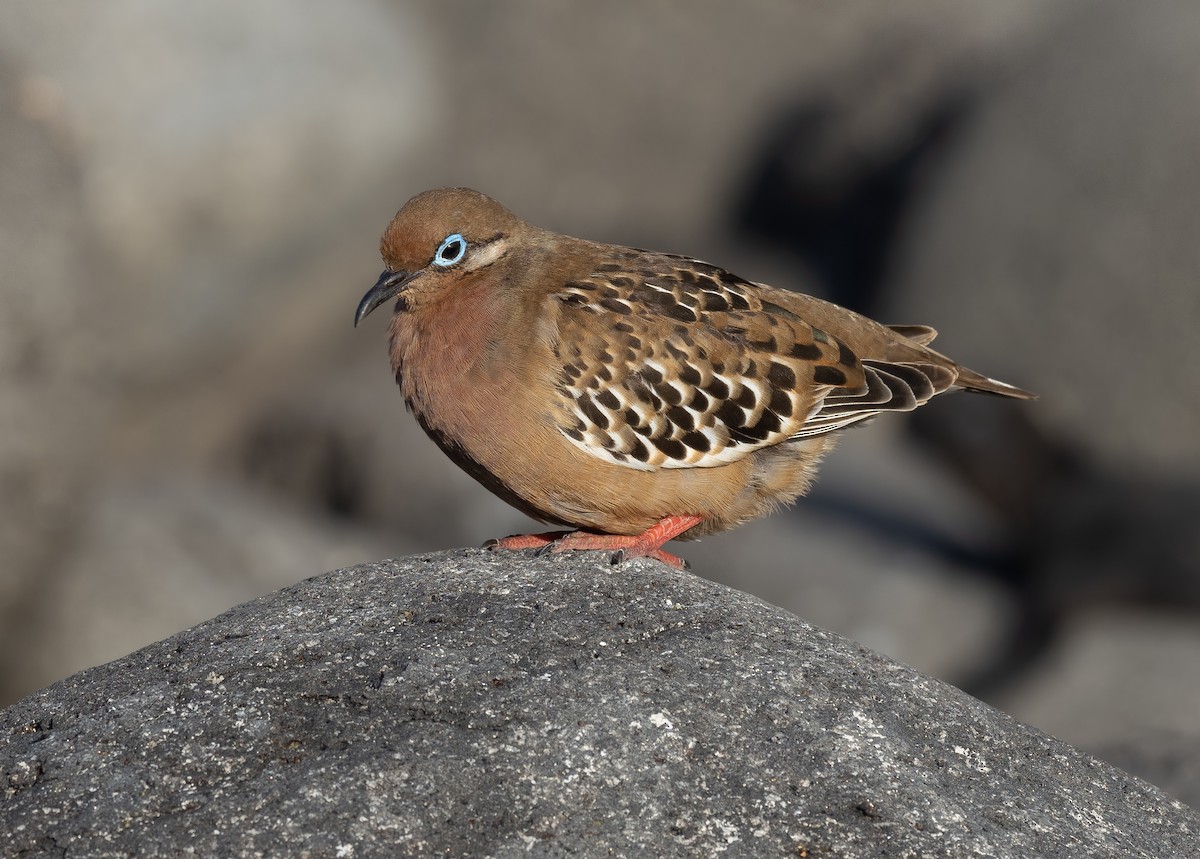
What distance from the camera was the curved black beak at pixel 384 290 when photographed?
686 centimetres

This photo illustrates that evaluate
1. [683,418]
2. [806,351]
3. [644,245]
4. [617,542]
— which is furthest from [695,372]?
[644,245]

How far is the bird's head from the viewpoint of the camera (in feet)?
22.7

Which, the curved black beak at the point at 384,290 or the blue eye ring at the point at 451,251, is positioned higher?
the blue eye ring at the point at 451,251

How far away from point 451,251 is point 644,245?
748 centimetres

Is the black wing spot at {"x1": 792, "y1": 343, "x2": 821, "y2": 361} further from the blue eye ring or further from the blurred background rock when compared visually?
the blurred background rock

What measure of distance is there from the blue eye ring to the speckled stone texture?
1.75 meters

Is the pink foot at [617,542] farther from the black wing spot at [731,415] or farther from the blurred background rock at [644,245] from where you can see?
the blurred background rock at [644,245]

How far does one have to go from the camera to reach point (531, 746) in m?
4.89

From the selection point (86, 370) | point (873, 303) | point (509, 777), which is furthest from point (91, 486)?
point (509, 777)

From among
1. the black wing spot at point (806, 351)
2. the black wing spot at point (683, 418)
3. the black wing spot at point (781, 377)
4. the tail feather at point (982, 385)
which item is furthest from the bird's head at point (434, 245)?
the tail feather at point (982, 385)

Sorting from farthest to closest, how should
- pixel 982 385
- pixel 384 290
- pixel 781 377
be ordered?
pixel 982 385 → pixel 781 377 → pixel 384 290

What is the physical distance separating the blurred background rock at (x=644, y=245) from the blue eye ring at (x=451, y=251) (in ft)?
18.2

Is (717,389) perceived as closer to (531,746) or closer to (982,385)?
(982,385)

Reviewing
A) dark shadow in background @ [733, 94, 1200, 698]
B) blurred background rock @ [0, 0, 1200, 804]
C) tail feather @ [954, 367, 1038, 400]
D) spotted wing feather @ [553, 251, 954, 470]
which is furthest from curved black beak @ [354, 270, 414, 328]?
dark shadow in background @ [733, 94, 1200, 698]
